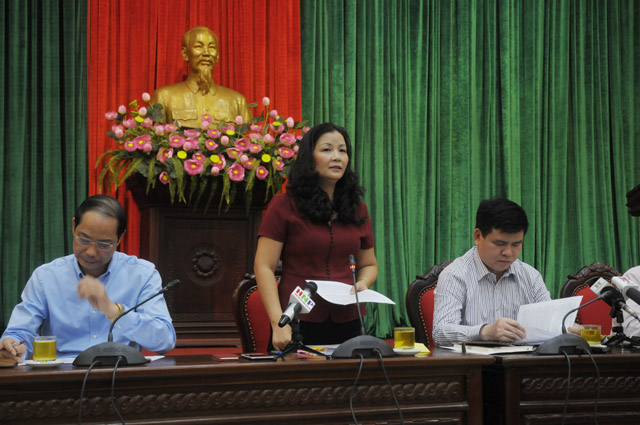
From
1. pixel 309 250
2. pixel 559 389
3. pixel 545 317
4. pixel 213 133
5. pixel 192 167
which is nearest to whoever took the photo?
pixel 559 389

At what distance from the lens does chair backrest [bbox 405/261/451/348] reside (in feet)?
8.49

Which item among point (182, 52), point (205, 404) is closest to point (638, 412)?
point (205, 404)

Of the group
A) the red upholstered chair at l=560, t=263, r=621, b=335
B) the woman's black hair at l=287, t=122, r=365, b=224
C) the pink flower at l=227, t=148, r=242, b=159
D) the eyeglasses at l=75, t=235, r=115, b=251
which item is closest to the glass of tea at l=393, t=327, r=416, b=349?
the woman's black hair at l=287, t=122, r=365, b=224

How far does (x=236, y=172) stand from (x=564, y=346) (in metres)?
2.00

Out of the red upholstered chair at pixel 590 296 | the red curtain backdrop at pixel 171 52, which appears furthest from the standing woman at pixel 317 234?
the red curtain backdrop at pixel 171 52

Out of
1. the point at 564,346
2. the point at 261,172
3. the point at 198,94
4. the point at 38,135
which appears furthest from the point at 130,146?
the point at 564,346

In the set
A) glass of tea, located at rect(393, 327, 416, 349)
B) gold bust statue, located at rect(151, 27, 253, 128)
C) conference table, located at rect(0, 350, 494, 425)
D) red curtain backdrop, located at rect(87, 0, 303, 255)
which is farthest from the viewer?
red curtain backdrop, located at rect(87, 0, 303, 255)

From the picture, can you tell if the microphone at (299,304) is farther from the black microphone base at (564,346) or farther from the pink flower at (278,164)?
the pink flower at (278,164)

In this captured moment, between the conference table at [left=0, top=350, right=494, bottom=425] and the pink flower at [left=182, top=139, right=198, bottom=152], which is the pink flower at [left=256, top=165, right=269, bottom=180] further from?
the conference table at [left=0, top=350, right=494, bottom=425]

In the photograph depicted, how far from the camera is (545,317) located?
7.06ft

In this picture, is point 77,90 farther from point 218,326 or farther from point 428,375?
point 428,375

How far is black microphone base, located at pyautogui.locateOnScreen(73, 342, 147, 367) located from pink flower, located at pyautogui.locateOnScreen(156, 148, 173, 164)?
1944 millimetres

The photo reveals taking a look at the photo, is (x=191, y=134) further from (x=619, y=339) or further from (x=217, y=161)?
(x=619, y=339)

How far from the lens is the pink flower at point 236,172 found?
11.5 feet
